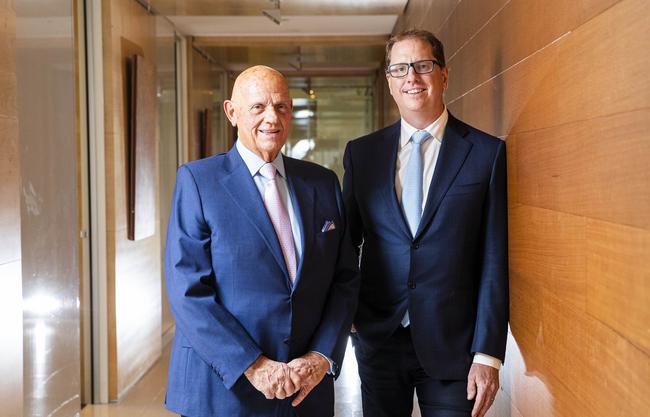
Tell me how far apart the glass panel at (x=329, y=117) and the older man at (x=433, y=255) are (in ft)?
28.6

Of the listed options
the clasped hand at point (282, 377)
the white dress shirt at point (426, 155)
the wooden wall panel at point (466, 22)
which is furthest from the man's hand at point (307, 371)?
the wooden wall panel at point (466, 22)

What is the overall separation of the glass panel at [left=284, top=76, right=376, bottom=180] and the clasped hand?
9013 millimetres

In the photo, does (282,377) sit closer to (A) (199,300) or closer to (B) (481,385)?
(A) (199,300)

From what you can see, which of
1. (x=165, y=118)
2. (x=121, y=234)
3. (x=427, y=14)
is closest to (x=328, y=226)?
(x=427, y=14)

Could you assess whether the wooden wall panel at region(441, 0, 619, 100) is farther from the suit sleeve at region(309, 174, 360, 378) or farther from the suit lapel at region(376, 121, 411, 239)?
the suit sleeve at region(309, 174, 360, 378)

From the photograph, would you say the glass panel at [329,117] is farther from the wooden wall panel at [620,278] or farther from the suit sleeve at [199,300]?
the wooden wall panel at [620,278]

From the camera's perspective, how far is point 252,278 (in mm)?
2016

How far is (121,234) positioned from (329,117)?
6.38 meters

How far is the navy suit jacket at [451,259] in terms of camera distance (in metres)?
2.23

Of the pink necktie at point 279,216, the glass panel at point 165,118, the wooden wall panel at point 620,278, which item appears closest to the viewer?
the wooden wall panel at point 620,278

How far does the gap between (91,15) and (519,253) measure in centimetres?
354

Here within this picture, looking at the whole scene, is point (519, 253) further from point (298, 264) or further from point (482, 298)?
point (298, 264)

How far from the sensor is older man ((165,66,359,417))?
2.00 m

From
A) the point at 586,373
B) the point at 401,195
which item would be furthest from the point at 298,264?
the point at 586,373
